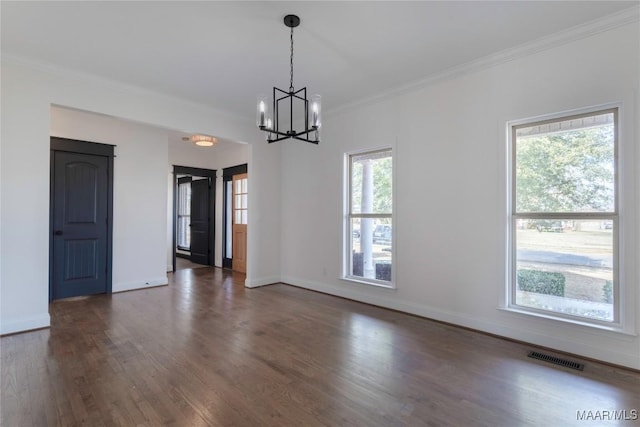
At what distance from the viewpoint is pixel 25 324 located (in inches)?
135

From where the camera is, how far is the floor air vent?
2.67m

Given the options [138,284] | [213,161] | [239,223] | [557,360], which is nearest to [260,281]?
[239,223]

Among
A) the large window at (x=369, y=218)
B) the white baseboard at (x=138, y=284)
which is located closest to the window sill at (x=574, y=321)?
the large window at (x=369, y=218)

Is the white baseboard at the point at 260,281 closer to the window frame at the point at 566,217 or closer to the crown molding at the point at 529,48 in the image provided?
the crown molding at the point at 529,48

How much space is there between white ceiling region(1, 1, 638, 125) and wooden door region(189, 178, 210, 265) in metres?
4.10

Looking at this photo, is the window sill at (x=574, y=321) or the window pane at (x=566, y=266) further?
the window pane at (x=566, y=266)

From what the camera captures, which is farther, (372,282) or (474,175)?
(372,282)

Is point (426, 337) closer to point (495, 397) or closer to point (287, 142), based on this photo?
point (495, 397)

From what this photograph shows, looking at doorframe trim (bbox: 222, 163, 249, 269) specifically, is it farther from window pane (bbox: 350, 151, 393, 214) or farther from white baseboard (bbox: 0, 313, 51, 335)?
white baseboard (bbox: 0, 313, 51, 335)

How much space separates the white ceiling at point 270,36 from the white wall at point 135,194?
1.60 metres

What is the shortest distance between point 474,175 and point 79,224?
562cm

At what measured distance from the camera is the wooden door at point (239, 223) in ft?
22.9

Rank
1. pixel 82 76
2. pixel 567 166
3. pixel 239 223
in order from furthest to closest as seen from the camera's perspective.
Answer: pixel 239 223 < pixel 82 76 < pixel 567 166

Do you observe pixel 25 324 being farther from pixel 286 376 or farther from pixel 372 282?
pixel 372 282
